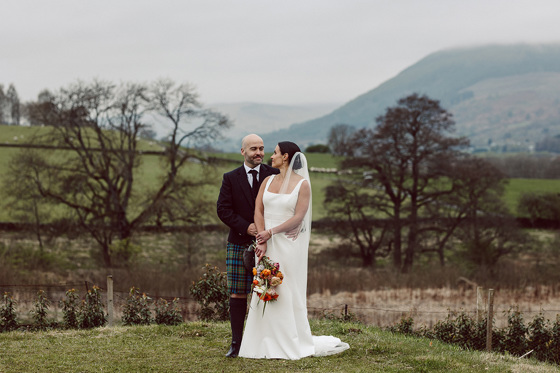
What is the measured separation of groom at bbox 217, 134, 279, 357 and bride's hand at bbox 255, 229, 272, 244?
114mm

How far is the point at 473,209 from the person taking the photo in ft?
125

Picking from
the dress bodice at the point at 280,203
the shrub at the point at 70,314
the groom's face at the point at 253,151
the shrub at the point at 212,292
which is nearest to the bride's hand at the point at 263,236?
the dress bodice at the point at 280,203

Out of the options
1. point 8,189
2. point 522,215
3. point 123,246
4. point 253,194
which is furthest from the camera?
point 522,215

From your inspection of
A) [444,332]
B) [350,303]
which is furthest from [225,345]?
[350,303]

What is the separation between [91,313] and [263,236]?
4.60m

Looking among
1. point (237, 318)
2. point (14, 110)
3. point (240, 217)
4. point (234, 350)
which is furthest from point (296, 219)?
point (14, 110)

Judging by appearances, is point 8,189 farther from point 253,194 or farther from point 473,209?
point 253,194

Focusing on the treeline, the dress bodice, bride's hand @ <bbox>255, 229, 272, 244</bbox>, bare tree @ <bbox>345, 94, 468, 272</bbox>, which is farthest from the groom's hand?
bare tree @ <bbox>345, 94, 468, 272</bbox>

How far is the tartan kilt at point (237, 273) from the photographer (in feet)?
23.7

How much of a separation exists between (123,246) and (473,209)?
73.9 ft

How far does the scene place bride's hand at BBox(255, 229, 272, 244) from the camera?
23.0ft

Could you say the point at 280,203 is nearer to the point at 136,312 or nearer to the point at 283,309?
the point at 283,309

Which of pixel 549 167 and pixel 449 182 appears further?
pixel 549 167

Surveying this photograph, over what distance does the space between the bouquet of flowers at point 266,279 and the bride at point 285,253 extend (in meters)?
0.12
